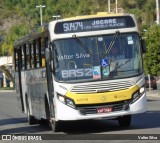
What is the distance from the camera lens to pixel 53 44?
18344 millimetres

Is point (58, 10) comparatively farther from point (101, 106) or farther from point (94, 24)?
point (101, 106)

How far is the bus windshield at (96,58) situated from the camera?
A: 1814 centimetres

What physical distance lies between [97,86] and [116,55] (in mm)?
1018

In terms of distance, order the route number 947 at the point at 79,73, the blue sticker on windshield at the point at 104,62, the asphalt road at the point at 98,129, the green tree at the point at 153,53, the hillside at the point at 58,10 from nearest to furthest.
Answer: the asphalt road at the point at 98,129
the route number 947 at the point at 79,73
the blue sticker on windshield at the point at 104,62
the green tree at the point at 153,53
the hillside at the point at 58,10

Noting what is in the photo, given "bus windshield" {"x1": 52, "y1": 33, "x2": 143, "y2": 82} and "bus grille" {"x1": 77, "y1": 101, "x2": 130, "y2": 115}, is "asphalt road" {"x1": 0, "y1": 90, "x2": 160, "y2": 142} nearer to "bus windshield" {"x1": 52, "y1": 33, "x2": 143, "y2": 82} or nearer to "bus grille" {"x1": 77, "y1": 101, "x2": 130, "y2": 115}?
"bus grille" {"x1": 77, "y1": 101, "x2": 130, "y2": 115}

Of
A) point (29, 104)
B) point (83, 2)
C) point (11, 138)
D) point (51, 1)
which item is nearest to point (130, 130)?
point (11, 138)

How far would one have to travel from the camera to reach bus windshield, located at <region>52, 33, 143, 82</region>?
18141 millimetres

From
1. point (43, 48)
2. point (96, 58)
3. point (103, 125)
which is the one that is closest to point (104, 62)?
point (96, 58)

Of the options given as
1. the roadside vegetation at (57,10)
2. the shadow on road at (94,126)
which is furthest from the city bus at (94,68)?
the roadside vegetation at (57,10)

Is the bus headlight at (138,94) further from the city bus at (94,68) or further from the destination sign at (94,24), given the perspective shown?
the destination sign at (94,24)

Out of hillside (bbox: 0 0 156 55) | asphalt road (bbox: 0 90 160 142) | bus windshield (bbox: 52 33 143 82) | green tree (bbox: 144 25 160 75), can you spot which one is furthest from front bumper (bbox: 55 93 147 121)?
hillside (bbox: 0 0 156 55)

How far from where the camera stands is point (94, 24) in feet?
61.2

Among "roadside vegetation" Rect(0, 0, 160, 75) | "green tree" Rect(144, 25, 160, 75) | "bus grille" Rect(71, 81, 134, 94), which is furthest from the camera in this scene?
"roadside vegetation" Rect(0, 0, 160, 75)

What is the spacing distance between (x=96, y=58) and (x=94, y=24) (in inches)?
39.4
